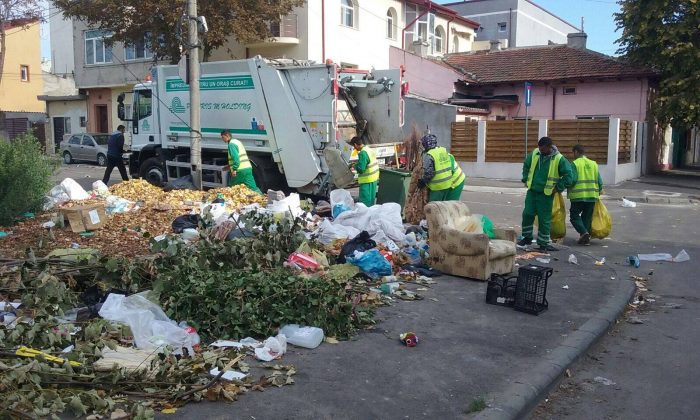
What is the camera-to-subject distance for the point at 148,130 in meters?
15.6

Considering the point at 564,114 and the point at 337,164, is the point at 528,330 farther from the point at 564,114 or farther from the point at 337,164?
the point at 564,114

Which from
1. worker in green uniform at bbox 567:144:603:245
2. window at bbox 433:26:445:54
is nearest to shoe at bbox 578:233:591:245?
worker in green uniform at bbox 567:144:603:245

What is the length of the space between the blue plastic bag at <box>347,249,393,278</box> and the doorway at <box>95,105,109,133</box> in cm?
2957

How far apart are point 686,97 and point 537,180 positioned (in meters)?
14.7

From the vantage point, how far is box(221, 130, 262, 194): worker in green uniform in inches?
476

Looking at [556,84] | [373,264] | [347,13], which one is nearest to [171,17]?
[347,13]

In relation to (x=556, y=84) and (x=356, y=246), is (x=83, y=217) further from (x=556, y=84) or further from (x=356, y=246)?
(x=556, y=84)

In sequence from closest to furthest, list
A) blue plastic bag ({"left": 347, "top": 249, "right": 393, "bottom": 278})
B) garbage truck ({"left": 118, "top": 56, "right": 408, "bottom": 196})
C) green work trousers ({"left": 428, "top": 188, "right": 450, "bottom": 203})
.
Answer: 1. blue plastic bag ({"left": 347, "top": 249, "right": 393, "bottom": 278})
2. green work trousers ({"left": 428, "top": 188, "right": 450, "bottom": 203})
3. garbage truck ({"left": 118, "top": 56, "right": 408, "bottom": 196})

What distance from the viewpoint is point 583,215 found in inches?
397

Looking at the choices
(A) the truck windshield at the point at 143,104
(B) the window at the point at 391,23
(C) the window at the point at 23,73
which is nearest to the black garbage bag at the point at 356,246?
(A) the truck windshield at the point at 143,104

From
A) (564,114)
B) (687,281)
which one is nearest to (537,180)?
(687,281)

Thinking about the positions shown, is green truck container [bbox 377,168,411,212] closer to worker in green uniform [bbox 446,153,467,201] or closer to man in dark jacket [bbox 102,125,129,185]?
worker in green uniform [bbox 446,153,467,201]

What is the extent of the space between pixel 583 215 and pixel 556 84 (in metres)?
17.1

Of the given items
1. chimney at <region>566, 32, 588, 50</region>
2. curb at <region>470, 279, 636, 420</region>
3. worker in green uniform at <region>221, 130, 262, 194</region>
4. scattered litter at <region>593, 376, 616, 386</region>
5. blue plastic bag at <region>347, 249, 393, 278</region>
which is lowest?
scattered litter at <region>593, 376, 616, 386</region>
